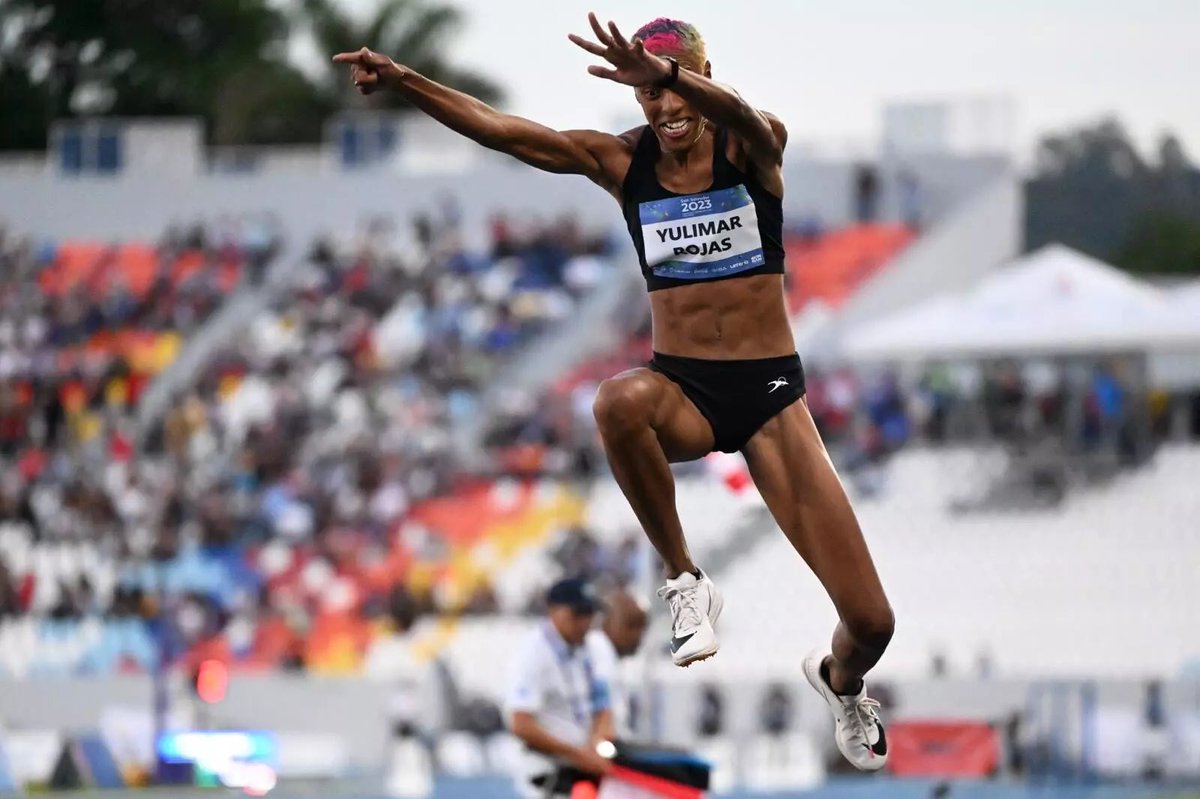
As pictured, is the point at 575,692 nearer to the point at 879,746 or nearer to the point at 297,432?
the point at 879,746

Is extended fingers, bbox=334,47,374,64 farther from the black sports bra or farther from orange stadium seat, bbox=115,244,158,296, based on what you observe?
orange stadium seat, bbox=115,244,158,296

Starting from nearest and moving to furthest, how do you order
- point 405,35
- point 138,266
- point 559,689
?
point 559,689, point 138,266, point 405,35

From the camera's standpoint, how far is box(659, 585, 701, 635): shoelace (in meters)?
8.37

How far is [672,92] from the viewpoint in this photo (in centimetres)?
800

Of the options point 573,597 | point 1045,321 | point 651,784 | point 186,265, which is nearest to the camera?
point 651,784

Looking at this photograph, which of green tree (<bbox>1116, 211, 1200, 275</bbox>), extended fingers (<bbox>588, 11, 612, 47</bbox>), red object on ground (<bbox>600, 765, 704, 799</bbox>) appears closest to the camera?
extended fingers (<bbox>588, 11, 612, 47</bbox>)

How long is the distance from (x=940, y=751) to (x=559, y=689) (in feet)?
20.3

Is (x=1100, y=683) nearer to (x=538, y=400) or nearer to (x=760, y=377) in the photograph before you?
(x=760, y=377)

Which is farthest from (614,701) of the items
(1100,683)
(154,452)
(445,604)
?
(154,452)

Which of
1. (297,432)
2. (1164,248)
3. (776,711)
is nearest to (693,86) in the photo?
(776,711)

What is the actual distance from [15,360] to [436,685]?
1322cm

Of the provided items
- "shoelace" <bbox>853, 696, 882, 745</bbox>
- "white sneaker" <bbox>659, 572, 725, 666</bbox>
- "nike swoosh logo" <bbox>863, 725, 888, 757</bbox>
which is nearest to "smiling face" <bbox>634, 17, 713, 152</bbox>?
"white sneaker" <bbox>659, 572, 725, 666</bbox>

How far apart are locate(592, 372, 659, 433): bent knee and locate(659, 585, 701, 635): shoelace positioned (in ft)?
2.08

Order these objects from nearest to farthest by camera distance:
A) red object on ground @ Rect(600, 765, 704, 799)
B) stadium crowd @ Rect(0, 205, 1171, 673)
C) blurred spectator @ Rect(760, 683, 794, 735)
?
red object on ground @ Rect(600, 765, 704, 799) → blurred spectator @ Rect(760, 683, 794, 735) → stadium crowd @ Rect(0, 205, 1171, 673)
